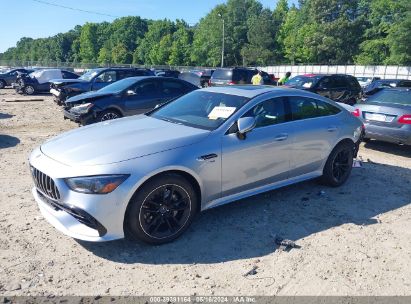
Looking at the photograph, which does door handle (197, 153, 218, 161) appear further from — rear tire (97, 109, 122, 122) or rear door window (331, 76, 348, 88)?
rear door window (331, 76, 348, 88)

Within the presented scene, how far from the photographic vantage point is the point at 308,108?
5.66 metres

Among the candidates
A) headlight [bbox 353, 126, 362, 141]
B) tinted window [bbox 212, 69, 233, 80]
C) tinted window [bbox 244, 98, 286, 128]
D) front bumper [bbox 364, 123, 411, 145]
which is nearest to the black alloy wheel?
tinted window [bbox 244, 98, 286, 128]

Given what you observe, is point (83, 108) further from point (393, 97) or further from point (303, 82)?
point (303, 82)

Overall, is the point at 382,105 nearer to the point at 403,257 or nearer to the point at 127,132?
the point at 403,257

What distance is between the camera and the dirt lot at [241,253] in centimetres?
348

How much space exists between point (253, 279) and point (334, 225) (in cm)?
166

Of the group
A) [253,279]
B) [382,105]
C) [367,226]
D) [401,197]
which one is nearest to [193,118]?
[253,279]

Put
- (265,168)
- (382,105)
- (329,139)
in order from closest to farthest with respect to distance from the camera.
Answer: (265,168)
(329,139)
(382,105)

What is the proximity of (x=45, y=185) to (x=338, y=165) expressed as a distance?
14.1 ft

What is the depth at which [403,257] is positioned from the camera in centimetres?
409

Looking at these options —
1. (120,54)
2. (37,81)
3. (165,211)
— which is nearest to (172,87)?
(165,211)

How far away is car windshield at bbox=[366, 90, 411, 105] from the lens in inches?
352

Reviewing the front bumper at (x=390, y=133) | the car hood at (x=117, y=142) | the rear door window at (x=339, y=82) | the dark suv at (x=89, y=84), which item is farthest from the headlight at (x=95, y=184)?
the rear door window at (x=339, y=82)

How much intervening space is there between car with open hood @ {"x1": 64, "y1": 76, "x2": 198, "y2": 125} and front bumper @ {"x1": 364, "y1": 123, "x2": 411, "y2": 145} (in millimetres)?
4703
